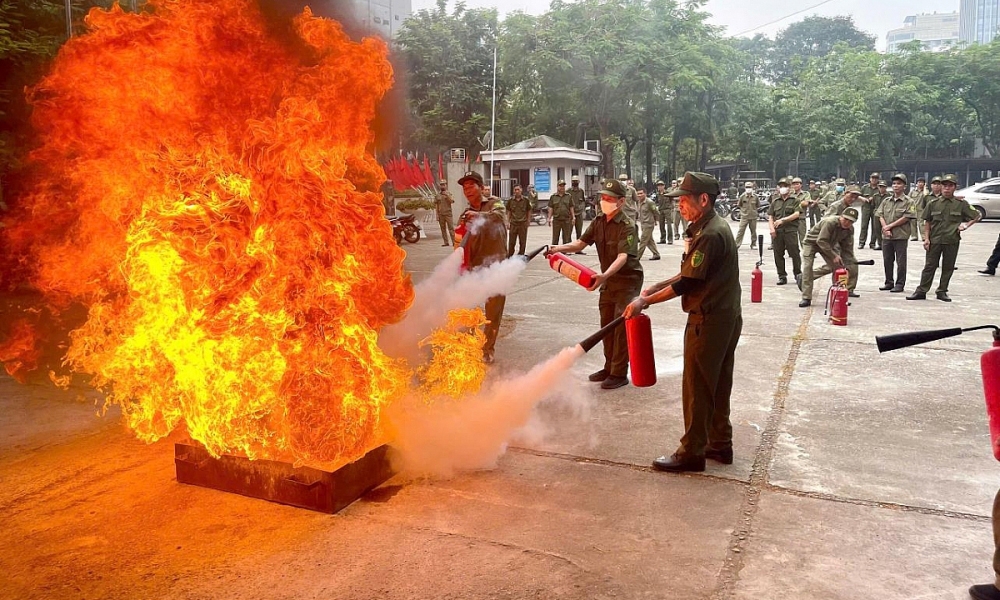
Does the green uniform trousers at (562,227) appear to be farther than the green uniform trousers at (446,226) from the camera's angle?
No

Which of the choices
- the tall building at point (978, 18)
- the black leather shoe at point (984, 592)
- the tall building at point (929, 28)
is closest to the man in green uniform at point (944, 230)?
the black leather shoe at point (984, 592)

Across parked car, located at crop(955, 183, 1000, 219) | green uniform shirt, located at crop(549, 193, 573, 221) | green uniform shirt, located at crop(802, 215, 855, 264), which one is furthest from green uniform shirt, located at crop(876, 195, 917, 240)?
parked car, located at crop(955, 183, 1000, 219)

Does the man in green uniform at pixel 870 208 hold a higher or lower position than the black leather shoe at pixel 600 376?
higher

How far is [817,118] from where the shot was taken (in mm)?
42000

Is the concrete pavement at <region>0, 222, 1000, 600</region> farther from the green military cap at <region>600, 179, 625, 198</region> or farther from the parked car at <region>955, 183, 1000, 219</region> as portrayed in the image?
the parked car at <region>955, 183, 1000, 219</region>

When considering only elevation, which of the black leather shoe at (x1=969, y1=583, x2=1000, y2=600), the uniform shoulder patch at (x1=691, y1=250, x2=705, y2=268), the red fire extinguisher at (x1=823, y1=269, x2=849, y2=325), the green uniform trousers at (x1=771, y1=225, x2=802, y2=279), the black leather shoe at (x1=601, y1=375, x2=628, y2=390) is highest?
the uniform shoulder patch at (x1=691, y1=250, x2=705, y2=268)

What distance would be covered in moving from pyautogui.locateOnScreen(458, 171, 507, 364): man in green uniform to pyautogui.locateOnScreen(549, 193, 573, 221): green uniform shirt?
1115 cm

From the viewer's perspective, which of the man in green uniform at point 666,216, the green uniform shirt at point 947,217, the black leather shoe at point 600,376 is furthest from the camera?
the man in green uniform at point 666,216

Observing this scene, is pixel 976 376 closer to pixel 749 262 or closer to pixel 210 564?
pixel 210 564

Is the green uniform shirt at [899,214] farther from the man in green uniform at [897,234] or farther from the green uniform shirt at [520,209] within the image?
the green uniform shirt at [520,209]

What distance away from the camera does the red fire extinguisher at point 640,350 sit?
14.1 ft

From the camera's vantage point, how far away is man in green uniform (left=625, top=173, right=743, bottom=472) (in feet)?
13.7

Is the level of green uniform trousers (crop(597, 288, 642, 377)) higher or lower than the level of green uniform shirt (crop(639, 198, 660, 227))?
lower

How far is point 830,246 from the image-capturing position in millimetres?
9891
